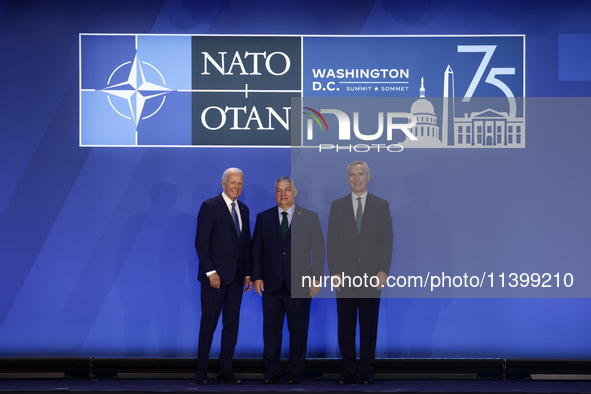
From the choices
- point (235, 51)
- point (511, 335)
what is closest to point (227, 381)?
point (511, 335)

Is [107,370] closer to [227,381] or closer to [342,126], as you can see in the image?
[227,381]

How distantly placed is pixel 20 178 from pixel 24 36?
53.7 inches

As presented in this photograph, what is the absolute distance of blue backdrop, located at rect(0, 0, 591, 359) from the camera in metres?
4.79

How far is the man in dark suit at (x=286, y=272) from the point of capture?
432 centimetres

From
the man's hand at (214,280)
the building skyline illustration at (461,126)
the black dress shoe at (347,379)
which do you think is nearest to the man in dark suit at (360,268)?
the black dress shoe at (347,379)

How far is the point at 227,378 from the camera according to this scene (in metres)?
4.40

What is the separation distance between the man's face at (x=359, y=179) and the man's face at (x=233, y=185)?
100cm

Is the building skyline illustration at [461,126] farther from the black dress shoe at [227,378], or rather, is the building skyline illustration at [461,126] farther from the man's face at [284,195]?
the black dress shoe at [227,378]

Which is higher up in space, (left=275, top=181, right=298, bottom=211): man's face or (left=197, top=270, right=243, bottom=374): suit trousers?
(left=275, top=181, right=298, bottom=211): man's face

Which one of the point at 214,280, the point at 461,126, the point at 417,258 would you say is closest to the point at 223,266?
the point at 214,280

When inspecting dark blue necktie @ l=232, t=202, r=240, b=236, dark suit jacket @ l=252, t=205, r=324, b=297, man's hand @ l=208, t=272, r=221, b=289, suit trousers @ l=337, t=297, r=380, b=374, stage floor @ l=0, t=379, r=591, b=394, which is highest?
dark blue necktie @ l=232, t=202, r=240, b=236

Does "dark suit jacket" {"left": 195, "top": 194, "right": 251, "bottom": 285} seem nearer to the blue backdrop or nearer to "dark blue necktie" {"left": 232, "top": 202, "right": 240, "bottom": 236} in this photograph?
"dark blue necktie" {"left": 232, "top": 202, "right": 240, "bottom": 236}

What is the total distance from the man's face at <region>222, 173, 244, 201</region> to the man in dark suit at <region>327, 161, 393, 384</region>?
890mm

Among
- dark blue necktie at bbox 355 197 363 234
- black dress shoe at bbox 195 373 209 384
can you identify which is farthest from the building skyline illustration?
black dress shoe at bbox 195 373 209 384
